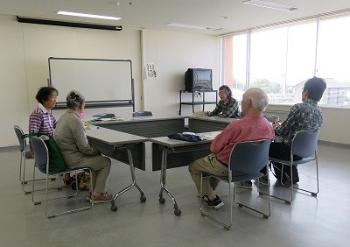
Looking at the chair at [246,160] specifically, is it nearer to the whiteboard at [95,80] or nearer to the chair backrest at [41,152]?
the chair backrest at [41,152]

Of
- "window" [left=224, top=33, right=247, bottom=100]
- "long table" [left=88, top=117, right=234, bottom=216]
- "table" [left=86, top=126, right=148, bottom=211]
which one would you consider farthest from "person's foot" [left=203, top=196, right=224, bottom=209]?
"window" [left=224, top=33, right=247, bottom=100]

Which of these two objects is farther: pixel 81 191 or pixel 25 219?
pixel 81 191

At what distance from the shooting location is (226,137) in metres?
2.60

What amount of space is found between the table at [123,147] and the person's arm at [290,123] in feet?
5.17

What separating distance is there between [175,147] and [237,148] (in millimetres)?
596

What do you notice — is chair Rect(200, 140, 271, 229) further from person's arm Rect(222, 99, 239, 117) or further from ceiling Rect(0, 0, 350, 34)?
ceiling Rect(0, 0, 350, 34)

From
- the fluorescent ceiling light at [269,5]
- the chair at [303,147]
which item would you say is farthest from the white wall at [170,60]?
the chair at [303,147]

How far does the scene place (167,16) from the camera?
6.23 meters

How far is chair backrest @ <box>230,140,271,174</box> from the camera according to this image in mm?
2443

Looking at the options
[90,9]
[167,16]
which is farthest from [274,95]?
[90,9]

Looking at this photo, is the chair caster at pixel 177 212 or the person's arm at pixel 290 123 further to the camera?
the person's arm at pixel 290 123

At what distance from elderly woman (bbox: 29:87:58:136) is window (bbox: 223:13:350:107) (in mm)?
5559

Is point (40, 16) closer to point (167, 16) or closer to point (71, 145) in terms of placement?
point (167, 16)

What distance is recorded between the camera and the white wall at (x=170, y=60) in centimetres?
781
